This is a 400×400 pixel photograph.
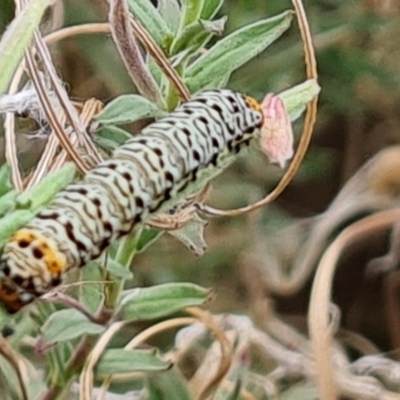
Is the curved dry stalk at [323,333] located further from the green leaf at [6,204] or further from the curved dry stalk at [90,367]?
the green leaf at [6,204]

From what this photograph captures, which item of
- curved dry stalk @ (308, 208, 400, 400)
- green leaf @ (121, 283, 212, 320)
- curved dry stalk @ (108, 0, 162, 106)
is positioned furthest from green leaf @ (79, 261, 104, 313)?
curved dry stalk @ (308, 208, 400, 400)

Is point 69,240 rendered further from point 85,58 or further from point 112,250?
point 85,58

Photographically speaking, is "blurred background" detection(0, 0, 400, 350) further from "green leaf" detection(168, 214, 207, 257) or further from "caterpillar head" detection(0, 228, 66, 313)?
"caterpillar head" detection(0, 228, 66, 313)

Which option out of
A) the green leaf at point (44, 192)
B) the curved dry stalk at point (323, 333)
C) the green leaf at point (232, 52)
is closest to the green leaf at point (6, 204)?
the green leaf at point (44, 192)

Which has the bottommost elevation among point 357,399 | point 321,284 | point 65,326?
point 357,399

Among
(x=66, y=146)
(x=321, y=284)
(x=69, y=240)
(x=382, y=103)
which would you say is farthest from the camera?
(x=382, y=103)

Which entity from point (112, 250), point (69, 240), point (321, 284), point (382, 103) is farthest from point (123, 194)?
point (382, 103)

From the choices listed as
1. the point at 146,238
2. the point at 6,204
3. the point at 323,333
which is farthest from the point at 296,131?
the point at 6,204
